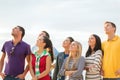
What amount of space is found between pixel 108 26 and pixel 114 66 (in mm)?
1190

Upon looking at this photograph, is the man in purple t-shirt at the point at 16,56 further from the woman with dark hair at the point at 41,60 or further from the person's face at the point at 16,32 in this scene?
the woman with dark hair at the point at 41,60

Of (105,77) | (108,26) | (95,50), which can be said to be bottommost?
(105,77)

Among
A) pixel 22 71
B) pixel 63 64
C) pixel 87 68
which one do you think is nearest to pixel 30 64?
pixel 22 71

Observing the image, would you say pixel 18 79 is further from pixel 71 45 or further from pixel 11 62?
pixel 71 45

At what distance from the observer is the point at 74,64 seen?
10672 mm

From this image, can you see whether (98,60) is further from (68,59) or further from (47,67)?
(47,67)

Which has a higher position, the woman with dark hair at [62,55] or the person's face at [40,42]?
the person's face at [40,42]

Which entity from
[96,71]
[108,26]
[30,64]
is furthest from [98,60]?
[30,64]

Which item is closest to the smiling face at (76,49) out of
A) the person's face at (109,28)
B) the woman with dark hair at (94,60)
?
the woman with dark hair at (94,60)

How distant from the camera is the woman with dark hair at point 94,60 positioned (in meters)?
10.8

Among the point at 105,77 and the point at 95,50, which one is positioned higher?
the point at 95,50

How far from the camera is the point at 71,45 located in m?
10.8

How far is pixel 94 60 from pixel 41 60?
1.55 metres

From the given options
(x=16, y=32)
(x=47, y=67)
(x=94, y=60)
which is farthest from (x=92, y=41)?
(x=16, y=32)
